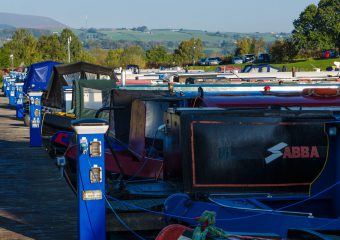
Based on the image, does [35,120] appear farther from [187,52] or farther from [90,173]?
[187,52]

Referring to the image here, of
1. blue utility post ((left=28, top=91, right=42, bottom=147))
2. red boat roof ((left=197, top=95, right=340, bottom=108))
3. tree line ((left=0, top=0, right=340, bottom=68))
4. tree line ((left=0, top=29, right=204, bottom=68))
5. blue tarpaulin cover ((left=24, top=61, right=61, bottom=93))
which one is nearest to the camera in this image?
red boat roof ((left=197, top=95, right=340, bottom=108))

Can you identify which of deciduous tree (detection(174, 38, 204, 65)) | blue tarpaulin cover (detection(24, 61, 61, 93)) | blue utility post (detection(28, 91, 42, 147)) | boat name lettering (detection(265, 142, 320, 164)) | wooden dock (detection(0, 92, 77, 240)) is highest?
deciduous tree (detection(174, 38, 204, 65))

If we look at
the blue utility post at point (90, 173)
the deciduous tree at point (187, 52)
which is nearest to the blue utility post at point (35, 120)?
the blue utility post at point (90, 173)

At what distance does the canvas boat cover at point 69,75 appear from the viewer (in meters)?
24.6

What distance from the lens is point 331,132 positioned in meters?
8.19

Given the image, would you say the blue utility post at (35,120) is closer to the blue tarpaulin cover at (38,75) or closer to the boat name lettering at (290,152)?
the boat name lettering at (290,152)

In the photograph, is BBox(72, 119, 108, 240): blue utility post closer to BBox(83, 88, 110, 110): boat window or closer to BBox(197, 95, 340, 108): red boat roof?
BBox(197, 95, 340, 108): red boat roof

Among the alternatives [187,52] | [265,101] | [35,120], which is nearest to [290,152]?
[265,101]

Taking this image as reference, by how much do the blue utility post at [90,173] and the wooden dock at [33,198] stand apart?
3.95ft

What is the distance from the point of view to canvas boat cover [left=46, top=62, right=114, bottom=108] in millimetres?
24609

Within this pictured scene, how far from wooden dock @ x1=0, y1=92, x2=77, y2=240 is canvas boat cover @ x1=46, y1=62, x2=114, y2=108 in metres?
5.00

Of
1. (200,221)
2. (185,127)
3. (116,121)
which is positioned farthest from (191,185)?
(116,121)

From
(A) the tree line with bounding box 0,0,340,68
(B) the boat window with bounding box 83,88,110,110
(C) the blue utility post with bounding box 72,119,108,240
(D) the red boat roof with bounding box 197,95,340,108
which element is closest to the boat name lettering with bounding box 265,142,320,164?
(C) the blue utility post with bounding box 72,119,108,240

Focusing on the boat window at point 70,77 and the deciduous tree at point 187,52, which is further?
the deciduous tree at point 187,52
